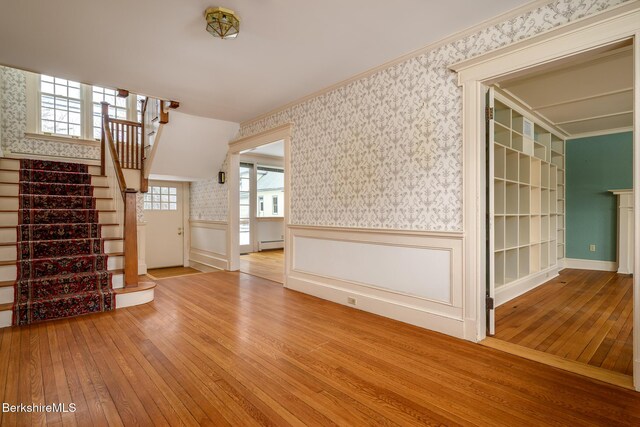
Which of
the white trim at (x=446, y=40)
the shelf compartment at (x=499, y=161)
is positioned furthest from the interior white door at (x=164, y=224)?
the shelf compartment at (x=499, y=161)

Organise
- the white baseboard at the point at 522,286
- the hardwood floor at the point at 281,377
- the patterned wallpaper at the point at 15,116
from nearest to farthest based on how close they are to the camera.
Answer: the hardwood floor at the point at 281,377 → the white baseboard at the point at 522,286 → the patterned wallpaper at the point at 15,116

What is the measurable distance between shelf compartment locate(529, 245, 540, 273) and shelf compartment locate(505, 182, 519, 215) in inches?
38.8

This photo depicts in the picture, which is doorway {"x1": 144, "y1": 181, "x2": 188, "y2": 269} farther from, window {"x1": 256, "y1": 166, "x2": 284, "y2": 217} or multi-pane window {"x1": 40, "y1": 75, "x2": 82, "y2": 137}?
window {"x1": 256, "y1": 166, "x2": 284, "y2": 217}

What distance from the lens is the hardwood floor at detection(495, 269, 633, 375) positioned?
2518mm

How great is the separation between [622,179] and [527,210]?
112 inches

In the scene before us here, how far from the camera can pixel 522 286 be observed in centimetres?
430

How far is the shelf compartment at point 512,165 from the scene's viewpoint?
4.18 meters

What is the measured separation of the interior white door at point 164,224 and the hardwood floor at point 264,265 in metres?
1.55

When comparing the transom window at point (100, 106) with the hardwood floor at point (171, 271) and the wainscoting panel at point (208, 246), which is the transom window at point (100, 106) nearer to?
the wainscoting panel at point (208, 246)

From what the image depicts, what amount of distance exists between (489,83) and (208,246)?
5.72 metres

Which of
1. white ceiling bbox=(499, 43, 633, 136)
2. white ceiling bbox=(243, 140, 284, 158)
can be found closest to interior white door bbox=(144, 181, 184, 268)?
white ceiling bbox=(243, 140, 284, 158)

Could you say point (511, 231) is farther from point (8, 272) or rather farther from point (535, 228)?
point (8, 272)

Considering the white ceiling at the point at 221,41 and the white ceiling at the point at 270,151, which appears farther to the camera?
the white ceiling at the point at 270,151

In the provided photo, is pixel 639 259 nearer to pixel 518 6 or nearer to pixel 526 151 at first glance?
pixel 518 6
